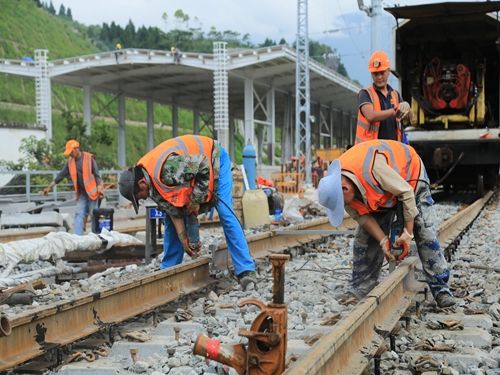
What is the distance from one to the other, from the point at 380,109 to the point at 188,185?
1855mm

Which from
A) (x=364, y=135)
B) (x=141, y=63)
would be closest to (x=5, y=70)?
(x=141, y=63)

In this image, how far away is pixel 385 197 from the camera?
4797mm

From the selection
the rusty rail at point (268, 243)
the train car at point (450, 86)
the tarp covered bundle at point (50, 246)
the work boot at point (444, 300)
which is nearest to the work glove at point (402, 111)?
the work boot at point (444, 300)

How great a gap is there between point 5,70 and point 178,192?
3342 centimetres

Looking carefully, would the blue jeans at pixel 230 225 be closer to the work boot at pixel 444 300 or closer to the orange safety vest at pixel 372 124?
the orange safety vest at pixel 372 124

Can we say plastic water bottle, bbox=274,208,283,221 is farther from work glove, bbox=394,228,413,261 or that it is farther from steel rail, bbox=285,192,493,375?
work glove, bbox=394,228,413,261

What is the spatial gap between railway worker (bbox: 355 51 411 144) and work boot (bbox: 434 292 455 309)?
1.81 meters

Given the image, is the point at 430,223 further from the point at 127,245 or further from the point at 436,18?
the point at 436,18

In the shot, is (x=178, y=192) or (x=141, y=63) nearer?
(x=178, y=192)

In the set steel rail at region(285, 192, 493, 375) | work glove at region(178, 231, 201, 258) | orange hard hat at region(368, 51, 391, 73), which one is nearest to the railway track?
steel rail at region(285, 192, 493, 375)

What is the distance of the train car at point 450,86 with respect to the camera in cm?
1466

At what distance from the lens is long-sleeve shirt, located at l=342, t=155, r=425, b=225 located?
4617 millimetres

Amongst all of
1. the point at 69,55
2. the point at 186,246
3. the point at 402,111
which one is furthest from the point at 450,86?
the point at 69,55

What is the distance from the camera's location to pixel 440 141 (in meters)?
14.8
